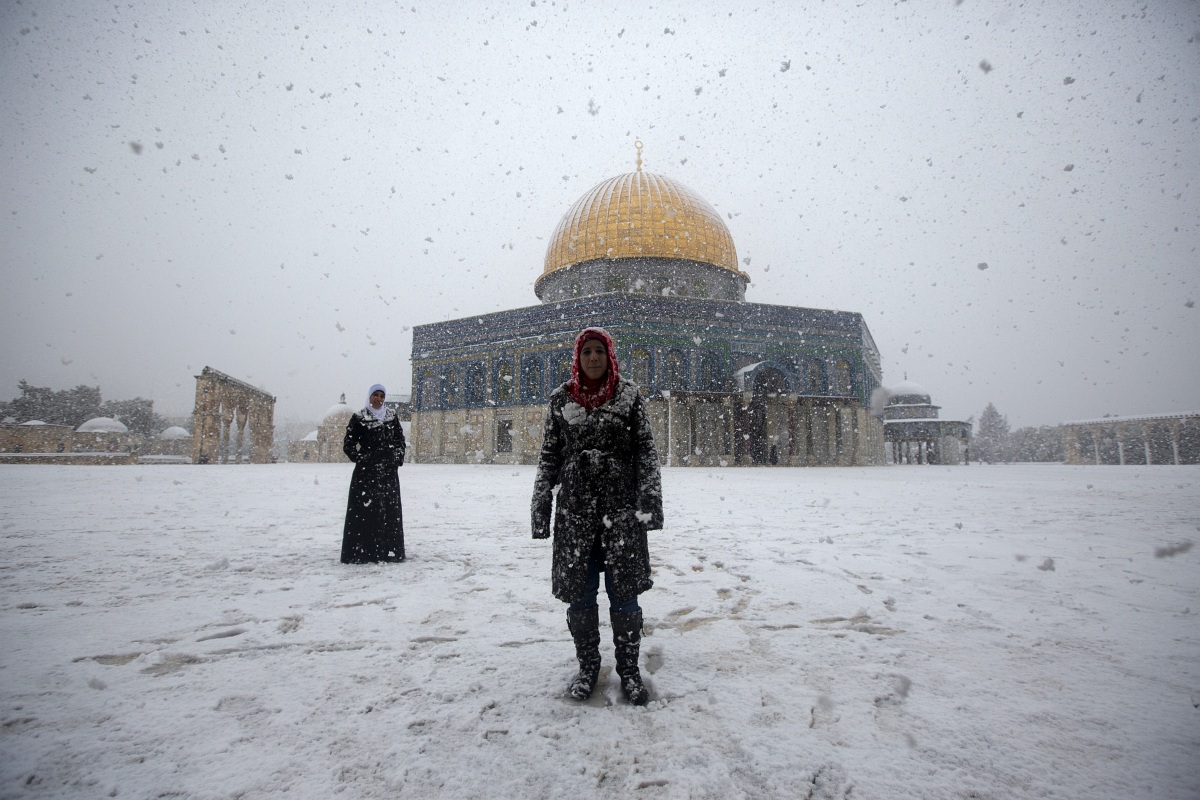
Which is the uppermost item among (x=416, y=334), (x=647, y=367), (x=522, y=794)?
(x=416, y=334)

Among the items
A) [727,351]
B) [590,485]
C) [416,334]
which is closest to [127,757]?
[590,485]

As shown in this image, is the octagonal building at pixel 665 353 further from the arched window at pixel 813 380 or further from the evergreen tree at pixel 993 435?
the evergreen tree at pixel 993 435

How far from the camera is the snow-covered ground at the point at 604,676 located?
5.75ft

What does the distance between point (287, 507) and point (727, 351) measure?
21764 mm

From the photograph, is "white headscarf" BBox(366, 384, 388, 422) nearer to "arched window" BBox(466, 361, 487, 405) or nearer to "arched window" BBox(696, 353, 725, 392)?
"arched window" BBox(696, 353, 725, 392)

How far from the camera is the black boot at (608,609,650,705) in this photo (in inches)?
89.7

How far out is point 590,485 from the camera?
101 inches

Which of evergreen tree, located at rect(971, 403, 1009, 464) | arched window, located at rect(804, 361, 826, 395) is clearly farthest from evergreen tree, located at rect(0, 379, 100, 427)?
evergreen tree, located at rect(971, 403, 1009, 464)

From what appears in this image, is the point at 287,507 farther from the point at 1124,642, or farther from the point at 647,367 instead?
the point at 647,367

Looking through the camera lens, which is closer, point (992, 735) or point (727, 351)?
point (992, 735)

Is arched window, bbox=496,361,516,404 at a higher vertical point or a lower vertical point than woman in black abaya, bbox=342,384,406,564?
higher

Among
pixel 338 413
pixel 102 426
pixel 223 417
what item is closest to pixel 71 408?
pixel 102 426

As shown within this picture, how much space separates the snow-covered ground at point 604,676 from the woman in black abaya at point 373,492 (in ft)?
0.77

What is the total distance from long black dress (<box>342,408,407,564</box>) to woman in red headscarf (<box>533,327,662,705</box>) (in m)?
2.71
